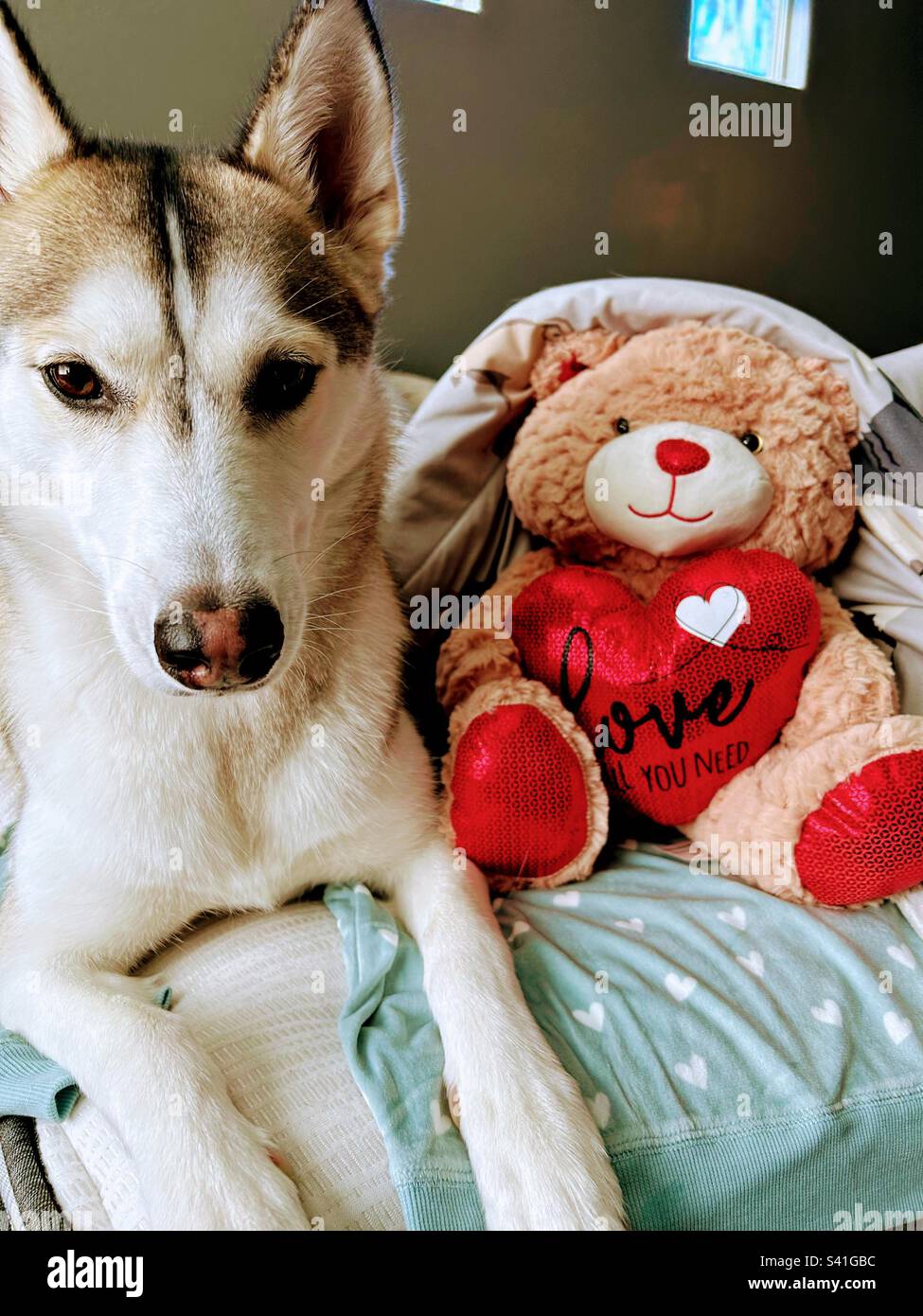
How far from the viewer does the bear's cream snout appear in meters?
1.23

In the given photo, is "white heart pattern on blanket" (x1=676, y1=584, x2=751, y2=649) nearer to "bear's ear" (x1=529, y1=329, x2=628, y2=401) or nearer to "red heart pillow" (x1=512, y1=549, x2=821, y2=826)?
"red heart pillow" (x1=512, y1=549, x2=821, y2=826)

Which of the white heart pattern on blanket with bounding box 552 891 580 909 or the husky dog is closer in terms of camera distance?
the husky dog

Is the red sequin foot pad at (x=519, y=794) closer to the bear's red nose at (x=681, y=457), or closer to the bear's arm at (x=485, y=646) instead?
the bear's arm at (x=485, y=646)

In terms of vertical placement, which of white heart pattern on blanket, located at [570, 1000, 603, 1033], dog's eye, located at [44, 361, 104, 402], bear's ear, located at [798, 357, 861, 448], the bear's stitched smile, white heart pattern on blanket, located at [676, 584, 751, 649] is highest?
dog's eye, located at [44, 361, 104, 402]

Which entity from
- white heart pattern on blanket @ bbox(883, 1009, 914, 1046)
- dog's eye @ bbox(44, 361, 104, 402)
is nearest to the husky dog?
dog's eye @ bbox(44, 361, 104, 402)

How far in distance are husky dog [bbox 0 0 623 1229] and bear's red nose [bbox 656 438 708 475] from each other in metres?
0.41

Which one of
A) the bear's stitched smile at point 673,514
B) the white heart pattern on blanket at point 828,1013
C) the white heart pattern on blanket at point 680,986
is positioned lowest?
the white heart pattern on blanket at point 828,1013

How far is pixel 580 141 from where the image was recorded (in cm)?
203

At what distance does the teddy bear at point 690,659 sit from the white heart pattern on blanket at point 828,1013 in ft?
0.50

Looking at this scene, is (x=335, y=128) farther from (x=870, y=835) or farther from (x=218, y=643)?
(x=870, y=835)

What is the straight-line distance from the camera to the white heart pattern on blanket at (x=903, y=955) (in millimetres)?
1039

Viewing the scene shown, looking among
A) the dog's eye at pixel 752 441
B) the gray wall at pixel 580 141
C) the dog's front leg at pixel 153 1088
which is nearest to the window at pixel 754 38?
the gray wall at pixel 580 141
